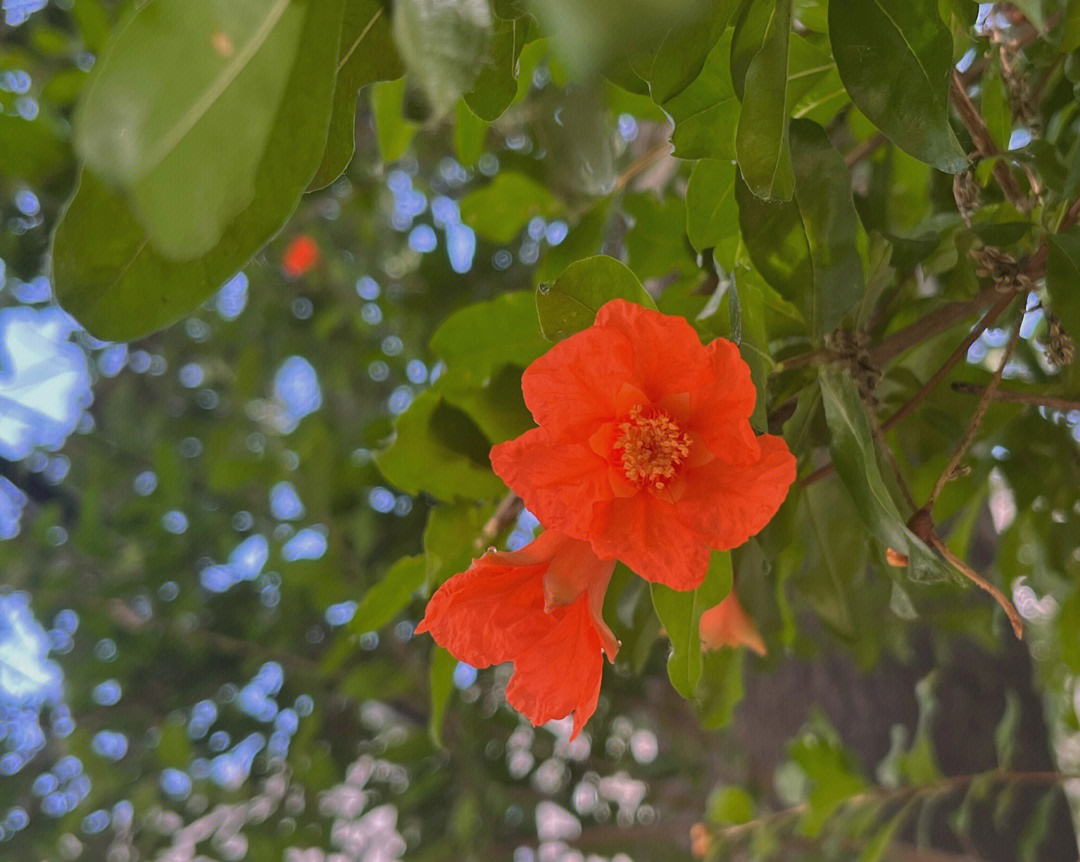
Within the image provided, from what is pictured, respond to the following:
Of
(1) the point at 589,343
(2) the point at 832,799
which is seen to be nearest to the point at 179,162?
(1) the point at 589,343

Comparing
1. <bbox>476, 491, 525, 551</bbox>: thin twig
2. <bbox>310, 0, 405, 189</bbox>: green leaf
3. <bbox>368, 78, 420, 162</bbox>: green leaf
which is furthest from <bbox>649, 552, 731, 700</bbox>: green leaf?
<bbox>368, 78, 420, 162</bbox>: green leaf

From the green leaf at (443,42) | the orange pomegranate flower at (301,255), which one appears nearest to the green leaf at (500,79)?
the green leaf at (443,42)

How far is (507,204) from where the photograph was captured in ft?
2.38

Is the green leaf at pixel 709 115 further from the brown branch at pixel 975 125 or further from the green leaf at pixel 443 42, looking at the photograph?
the green leaf at pixel 443 42

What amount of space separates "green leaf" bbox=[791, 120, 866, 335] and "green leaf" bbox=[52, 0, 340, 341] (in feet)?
0.81

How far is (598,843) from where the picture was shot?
147 cm

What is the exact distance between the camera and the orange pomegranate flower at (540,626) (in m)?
0.37

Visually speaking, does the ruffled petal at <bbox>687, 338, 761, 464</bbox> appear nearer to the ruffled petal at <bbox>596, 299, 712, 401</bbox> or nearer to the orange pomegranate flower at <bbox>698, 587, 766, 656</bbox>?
the ruffled petal at <bbox>596, 299, 712, 401</bbox>

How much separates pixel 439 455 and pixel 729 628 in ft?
0.72

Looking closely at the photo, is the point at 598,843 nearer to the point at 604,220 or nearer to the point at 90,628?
the point at 90,628

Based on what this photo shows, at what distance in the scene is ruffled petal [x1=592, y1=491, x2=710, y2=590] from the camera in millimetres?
339

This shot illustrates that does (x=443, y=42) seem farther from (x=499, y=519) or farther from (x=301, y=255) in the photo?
(x=301, y=255)

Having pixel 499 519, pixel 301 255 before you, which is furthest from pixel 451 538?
pixel 301 255

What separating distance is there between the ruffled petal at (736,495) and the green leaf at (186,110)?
0.71 ft
